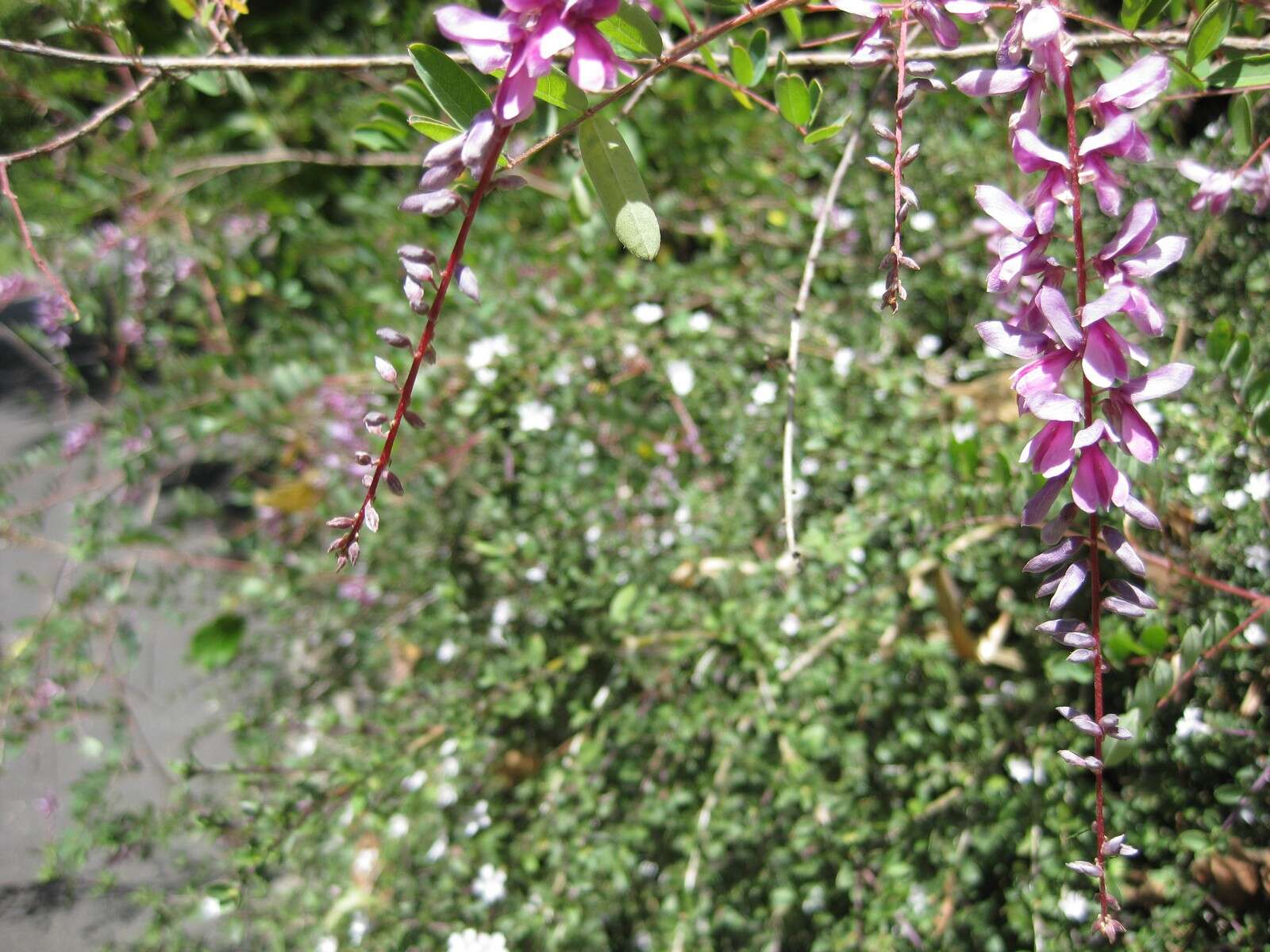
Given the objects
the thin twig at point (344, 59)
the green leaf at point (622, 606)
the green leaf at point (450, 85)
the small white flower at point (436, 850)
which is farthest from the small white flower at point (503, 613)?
the green leaf at point (450, 85)

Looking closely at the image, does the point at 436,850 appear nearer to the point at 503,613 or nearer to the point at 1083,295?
the point at 503,613

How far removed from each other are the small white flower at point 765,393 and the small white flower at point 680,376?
0.12 metres

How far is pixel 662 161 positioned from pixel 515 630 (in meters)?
1.20

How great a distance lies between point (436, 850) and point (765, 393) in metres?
0.95

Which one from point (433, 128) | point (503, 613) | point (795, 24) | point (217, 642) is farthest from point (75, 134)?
point (217, 642)

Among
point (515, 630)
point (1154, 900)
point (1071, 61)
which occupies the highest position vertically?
point (1071, 61)

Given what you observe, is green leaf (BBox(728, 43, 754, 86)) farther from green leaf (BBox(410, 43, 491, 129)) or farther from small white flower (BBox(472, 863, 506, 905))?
small white flower (BBox(472, 863, 506, 905))

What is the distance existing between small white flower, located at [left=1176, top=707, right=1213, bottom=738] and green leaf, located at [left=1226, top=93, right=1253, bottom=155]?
2.09 feet

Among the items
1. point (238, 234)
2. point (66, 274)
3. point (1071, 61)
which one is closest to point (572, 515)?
point (1071, 61)

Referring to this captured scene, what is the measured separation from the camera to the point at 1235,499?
3.72ft

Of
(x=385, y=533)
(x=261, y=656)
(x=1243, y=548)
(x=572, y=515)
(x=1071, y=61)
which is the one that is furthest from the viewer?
(x=261, y=656)

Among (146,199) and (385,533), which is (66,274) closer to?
(146,199)

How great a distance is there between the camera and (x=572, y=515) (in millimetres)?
1573

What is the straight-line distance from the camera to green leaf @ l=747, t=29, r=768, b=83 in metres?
0.90
